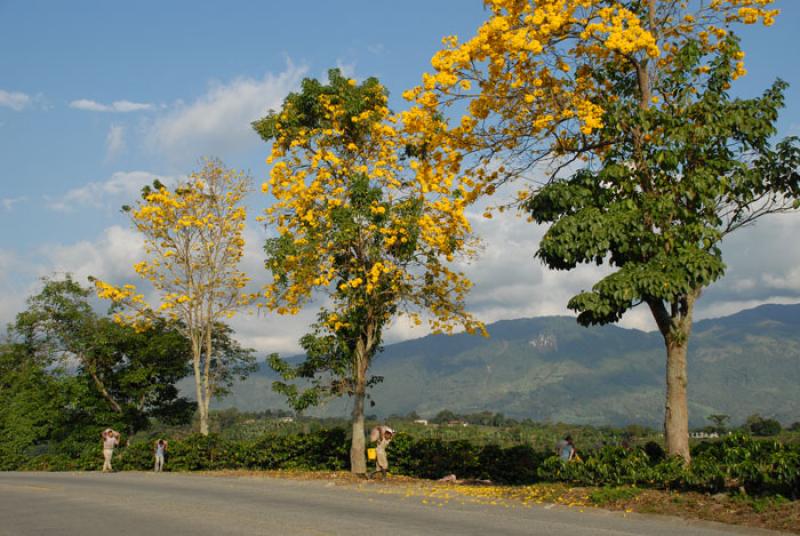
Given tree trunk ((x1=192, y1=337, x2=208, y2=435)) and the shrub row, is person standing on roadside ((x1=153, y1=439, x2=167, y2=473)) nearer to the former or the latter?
tree trunk ((x1=192, y1=337, x2=208, y2=435))

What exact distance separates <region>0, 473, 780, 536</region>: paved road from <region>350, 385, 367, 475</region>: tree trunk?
4441 mm

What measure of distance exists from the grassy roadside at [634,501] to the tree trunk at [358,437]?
5109 mm

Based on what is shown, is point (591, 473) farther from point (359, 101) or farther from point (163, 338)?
point (163, 338)

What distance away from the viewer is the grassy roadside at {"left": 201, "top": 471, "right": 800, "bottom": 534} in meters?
12.0

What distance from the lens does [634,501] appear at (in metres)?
13.9

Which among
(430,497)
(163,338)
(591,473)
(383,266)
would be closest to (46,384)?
(163,338)

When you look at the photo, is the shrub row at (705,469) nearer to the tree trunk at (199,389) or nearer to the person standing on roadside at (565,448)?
the person standing on roadside at (565,448)

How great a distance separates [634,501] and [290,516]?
6639 mm

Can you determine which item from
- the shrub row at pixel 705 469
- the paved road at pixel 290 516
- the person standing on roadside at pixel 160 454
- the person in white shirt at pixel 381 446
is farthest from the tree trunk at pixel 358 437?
the person standing on roadside at pixel 160 454

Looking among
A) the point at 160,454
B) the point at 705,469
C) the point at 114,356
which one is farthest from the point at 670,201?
the point at 114,356

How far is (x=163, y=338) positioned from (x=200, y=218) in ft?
25.5

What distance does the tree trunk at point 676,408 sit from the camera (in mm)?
15516

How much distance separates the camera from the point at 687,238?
607 inches

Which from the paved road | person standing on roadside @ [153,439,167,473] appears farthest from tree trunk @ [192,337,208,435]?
the paved road
